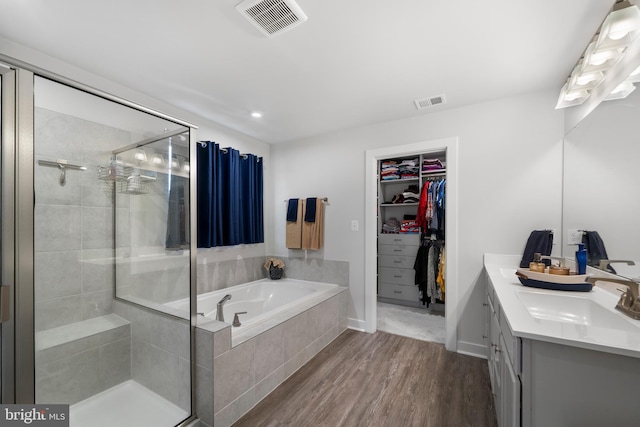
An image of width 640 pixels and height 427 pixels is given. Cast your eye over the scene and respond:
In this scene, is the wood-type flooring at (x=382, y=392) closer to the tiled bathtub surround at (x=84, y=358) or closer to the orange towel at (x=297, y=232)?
the tiled bathtub surround at (x=84, y=358)

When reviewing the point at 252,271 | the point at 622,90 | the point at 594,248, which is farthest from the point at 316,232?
the point at 622,90

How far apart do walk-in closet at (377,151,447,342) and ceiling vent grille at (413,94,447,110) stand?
943 mm

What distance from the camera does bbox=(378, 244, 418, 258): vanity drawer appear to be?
12.7 ft

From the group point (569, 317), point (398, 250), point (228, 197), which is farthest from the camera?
point (398, 250)

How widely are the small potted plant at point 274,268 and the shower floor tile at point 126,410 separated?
1.69 metres

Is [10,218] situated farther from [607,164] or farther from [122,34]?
[607,164]

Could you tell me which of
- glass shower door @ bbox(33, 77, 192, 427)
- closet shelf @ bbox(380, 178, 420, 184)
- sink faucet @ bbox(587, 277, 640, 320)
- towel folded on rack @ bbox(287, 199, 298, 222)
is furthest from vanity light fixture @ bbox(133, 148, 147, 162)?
closet shelf @ bbox(380, 178, 420, 184)

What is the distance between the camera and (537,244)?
6.88 ft

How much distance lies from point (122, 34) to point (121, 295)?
1736 mm

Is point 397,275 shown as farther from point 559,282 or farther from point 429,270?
point 559,282

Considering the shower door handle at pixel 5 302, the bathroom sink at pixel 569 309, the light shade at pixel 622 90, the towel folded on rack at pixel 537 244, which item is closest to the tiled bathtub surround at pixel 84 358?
the shower door handle at pixel 5 302

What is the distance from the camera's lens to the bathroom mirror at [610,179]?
4.31 ft

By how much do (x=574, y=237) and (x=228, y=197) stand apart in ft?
9.98

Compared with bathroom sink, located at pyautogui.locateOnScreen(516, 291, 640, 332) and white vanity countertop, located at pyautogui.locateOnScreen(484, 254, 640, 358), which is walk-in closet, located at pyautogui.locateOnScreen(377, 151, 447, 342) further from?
bathroom sink, located at pyautogui.locateOnScreen(516, 291, 640, 332)
